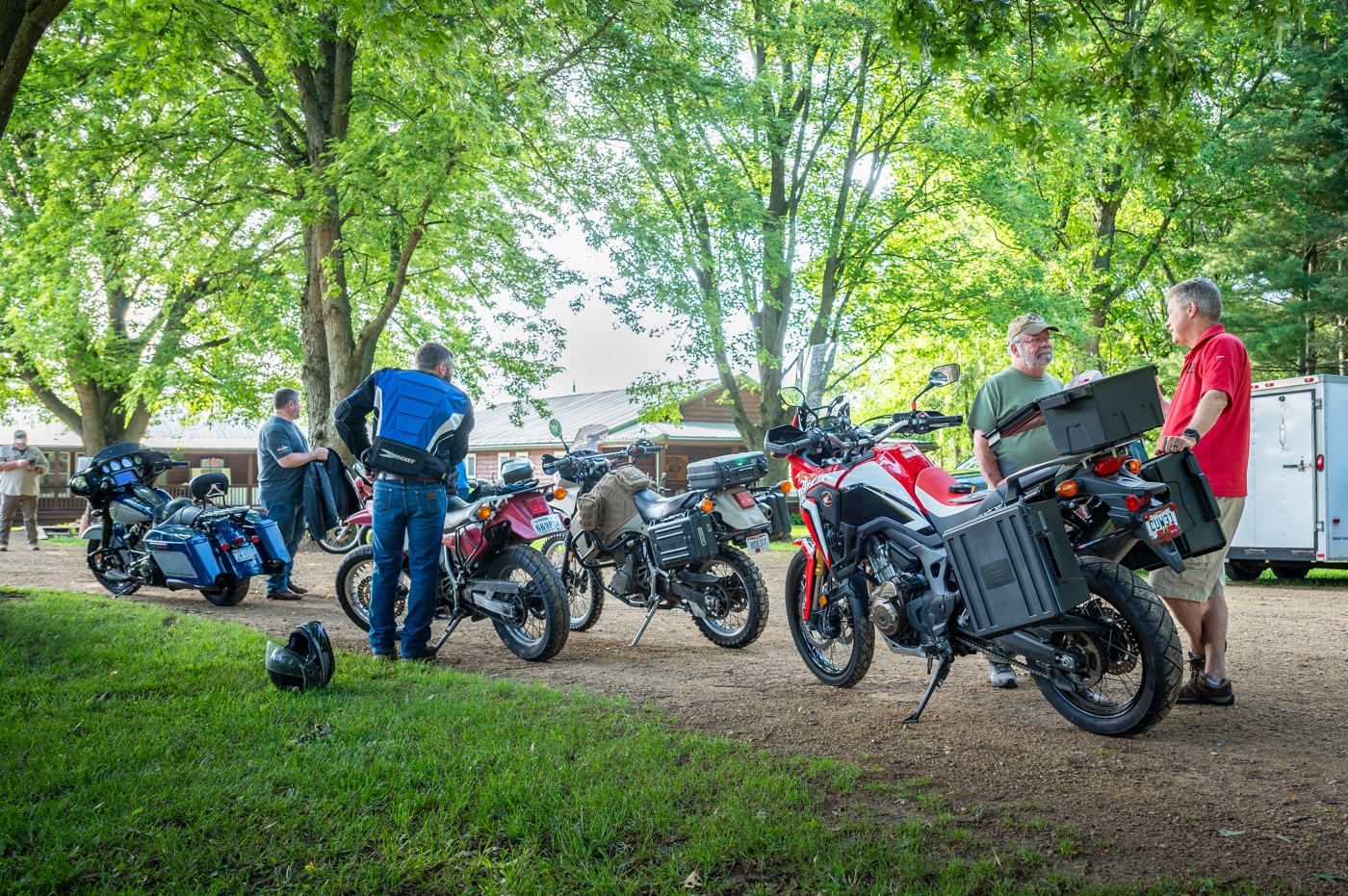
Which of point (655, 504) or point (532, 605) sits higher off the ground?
point (655, 504)

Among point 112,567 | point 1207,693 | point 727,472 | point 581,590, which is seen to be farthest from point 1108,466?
point 112,567

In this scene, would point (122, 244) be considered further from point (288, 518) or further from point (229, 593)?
point (229, 593)

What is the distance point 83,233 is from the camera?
1582 cm

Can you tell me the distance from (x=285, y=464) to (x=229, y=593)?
4.92ft

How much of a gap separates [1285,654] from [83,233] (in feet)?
55.8

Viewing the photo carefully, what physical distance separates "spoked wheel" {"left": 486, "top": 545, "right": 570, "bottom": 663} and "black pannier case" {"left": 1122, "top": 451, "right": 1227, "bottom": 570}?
3375 mm

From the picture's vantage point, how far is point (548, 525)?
21.8ft

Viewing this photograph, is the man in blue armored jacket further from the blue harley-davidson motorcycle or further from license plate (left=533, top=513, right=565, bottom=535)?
the blue harley-davidson motorcycle

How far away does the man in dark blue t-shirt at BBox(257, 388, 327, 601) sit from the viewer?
32.7 ft

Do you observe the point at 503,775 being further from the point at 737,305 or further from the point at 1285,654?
the point at 737,305

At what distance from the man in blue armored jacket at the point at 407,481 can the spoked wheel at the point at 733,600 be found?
6.09 ft

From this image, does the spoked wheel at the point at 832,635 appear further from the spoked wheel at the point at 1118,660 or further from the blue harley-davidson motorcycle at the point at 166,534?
Result: the blue harley-davidson motorcycle at the point at 166,534

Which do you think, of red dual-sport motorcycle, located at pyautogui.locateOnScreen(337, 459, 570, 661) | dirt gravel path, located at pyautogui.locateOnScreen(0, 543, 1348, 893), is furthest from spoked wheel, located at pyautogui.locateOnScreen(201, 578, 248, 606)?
red dual-sport motorcycle, located at pyautogui.locateOnScreen(337, 459, 570, 661)

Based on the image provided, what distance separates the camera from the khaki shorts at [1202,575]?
476cm
